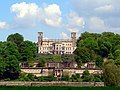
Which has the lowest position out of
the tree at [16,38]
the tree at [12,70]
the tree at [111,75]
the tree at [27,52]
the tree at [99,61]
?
the tree at [111,75]

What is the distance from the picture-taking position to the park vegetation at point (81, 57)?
8602 cm

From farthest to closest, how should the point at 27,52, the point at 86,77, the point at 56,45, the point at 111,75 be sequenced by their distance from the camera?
the point at 56,45
the point at 27,52
the point at 86,77
the point at 111,75

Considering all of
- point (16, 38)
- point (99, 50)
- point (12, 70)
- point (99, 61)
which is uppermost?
point (16, 38)

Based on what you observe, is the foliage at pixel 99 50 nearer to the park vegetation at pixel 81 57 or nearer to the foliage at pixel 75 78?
the park vegetation at pixel 81 57

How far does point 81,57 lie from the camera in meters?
115

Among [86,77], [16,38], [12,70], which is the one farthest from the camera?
[16,38]

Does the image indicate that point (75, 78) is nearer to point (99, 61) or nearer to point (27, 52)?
point (99, 61)

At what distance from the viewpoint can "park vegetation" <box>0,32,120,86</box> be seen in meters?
86.0

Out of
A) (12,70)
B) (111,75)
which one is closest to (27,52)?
(12,70)

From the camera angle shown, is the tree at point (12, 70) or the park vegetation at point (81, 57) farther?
the tree at point (12, 70)

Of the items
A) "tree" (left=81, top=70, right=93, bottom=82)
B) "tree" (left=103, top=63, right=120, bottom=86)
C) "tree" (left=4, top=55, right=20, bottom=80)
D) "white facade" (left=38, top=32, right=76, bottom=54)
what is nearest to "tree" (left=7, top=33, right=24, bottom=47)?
"white facade" (left=38, top=32, right=76, bottom=54)

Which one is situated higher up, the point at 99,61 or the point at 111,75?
the point at 99,61

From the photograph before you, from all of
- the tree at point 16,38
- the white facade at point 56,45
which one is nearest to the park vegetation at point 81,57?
the tree at point 16,38

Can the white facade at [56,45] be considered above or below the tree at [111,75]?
above
